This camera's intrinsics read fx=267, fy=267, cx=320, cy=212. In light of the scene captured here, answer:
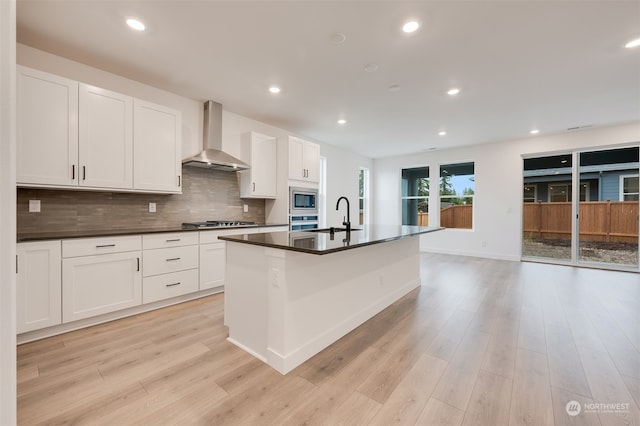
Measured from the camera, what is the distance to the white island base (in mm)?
1860

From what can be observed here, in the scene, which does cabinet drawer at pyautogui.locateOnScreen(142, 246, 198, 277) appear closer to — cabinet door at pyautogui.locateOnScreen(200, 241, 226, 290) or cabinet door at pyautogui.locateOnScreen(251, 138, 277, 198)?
cabinet door at pyautogui.locateOnScreen(200, 241, 226, 290)

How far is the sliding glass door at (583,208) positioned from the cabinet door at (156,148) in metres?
6.88

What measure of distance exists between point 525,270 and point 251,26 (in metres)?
5.78

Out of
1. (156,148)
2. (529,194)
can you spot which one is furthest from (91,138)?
(529,194)

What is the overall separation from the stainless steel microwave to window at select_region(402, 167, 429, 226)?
368cm

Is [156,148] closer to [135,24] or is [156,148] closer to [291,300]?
[135,24]

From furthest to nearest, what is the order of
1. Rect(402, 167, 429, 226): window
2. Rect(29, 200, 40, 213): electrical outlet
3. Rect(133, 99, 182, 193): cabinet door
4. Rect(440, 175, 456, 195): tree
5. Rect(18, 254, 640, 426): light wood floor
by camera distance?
Rect(402, 167, 429, 226): window, Rect(440, 175, 456, 195): tree, Rect(133, 99, 182, 193): cabinet door, Rect(29, 200, 40, 213): electrical outlet, Rect(18, 254, 640, 426): light wood floor

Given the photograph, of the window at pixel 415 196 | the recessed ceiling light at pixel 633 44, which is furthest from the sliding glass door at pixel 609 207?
the recessed ceiling light at pixel 633 44

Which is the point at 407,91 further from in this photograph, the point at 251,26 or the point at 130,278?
the point at 130,278

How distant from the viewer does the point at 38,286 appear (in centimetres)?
225

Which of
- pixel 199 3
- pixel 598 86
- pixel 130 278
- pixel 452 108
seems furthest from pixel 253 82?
pixel 598 86

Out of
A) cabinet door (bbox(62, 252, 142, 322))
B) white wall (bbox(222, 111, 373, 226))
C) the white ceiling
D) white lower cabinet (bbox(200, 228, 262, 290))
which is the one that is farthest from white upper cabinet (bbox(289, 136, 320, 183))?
cabinet door (bbox(62, 252, 142, 322))

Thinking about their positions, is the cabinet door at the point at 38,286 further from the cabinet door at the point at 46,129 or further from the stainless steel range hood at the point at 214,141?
the stainless steel range hood at the point at 214,141

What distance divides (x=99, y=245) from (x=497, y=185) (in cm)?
720
